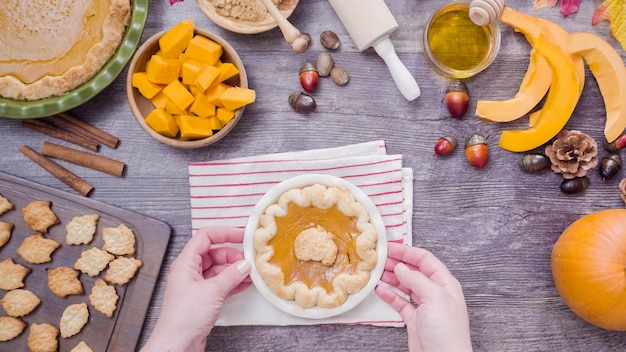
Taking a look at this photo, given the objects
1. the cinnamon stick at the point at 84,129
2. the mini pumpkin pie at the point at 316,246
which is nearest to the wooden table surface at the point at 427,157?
the cinnamon stick at the point at 84,129

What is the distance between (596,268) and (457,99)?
623 mm

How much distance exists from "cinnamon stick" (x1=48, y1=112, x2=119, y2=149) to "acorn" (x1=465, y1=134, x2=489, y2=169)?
3.60 ft

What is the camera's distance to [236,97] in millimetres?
1629

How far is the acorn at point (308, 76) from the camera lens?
1736 mm

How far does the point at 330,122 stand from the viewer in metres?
1.79

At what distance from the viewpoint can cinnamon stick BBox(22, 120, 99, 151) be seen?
69.0 inches

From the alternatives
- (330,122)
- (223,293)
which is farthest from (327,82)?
(223,293)

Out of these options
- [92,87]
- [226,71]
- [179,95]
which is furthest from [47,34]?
[226,71]

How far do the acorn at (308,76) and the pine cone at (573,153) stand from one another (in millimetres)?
755

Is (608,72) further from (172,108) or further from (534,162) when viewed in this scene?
(172,108)

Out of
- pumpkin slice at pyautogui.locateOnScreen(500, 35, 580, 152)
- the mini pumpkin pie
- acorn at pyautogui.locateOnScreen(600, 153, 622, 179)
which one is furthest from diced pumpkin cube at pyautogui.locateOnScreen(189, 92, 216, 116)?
acorn at pyautogui.locateOnScreen(600, 153, 622, 179)

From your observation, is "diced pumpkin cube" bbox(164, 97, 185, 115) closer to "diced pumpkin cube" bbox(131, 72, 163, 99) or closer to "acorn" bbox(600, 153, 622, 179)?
"diced pumpkin cube" bbox(131, 72, 163, 99)

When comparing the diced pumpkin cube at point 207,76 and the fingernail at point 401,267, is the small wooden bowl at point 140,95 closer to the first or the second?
the diced pumpkin cube at point 207,76

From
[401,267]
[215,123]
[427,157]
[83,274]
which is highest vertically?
[215,123]
